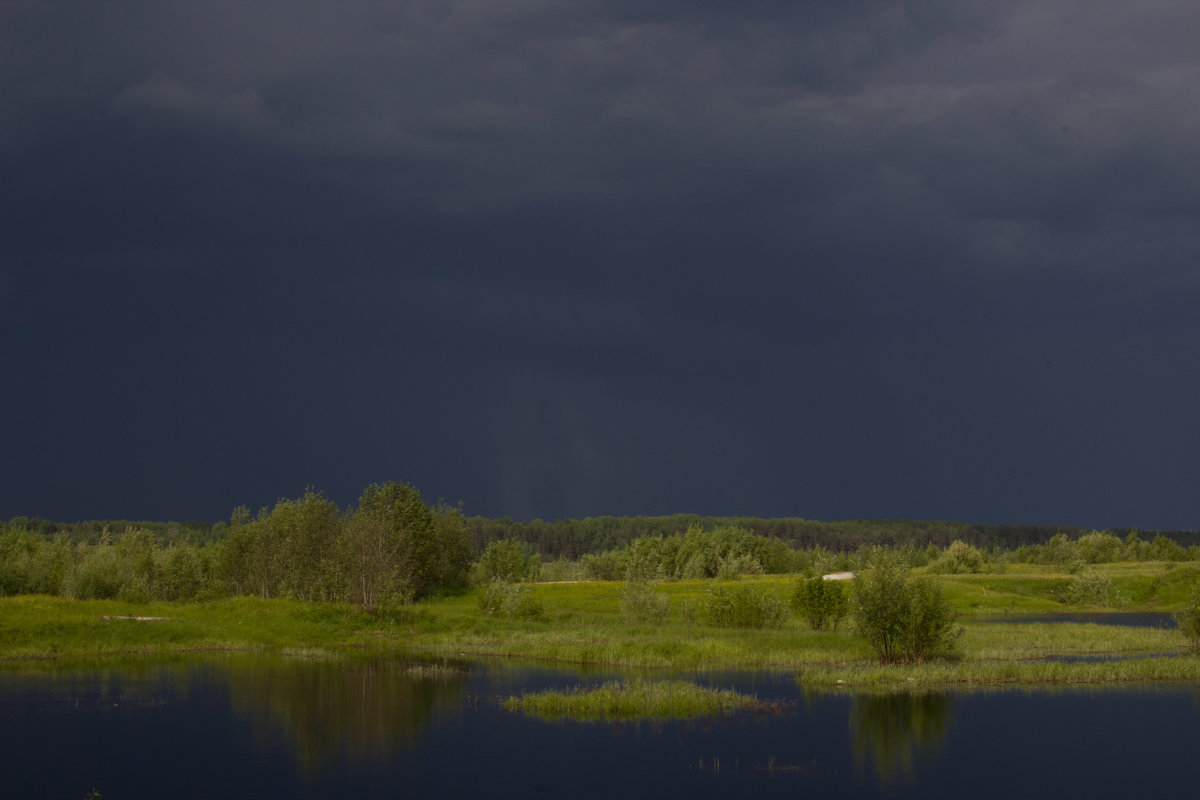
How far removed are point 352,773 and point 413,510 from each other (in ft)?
237

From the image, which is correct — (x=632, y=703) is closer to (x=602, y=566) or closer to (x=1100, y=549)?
(x=602, y=566)

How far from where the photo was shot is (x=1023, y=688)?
43.3m

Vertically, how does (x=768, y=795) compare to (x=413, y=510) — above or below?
below

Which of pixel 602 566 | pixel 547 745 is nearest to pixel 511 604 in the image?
pixel 547 745

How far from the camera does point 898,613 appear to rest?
Result: 4809cm

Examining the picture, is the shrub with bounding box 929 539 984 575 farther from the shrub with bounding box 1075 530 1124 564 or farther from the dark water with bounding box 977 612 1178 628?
the dark water with bounding box 977 612 1178 628

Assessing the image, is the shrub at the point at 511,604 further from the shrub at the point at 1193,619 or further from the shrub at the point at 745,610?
the shrub at the point at 1193,619

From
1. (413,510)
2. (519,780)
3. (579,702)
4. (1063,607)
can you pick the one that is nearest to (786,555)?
(1063,607)

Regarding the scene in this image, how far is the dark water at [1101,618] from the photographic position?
83.6m

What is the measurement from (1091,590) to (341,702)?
292 ft

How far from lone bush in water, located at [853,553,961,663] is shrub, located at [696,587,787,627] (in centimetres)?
1792

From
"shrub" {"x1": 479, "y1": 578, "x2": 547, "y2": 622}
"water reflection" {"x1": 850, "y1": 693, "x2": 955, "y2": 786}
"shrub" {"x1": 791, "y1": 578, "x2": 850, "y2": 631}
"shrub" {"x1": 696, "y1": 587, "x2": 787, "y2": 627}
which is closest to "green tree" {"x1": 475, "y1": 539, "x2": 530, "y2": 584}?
"shrub" {"x1": 479, "y1": 578, "x2": 547, "y2": 622}

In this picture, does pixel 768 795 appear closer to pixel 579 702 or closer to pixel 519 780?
pixel 519 780

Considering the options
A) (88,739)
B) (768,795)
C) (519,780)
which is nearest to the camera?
(768,795)
